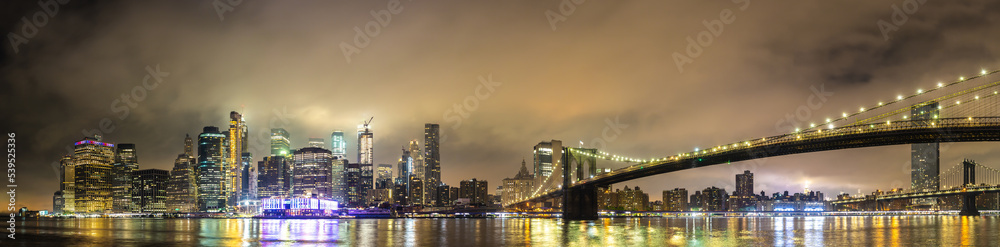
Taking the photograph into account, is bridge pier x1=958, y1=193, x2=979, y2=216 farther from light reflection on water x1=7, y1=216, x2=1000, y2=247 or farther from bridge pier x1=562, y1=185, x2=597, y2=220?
bridge pier x1=562, y1=185, x2=597, y2=220

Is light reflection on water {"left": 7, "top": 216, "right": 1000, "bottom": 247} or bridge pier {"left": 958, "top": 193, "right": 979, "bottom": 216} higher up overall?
light reflection on water {"left": 7, "top": 216, "right": 1000, "bottom": 247}

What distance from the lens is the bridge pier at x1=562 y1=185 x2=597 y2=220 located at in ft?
316

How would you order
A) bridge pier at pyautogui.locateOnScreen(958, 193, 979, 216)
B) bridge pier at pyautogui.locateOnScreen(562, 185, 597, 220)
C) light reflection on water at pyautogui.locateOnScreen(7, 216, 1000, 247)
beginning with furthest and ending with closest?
bridge pier at pyautogui.locateOnScreen(958, 193, 979, 216) → bridge pier at pyautogui.locateOnScreen(562, 185, 597, 220) → light reflection on water at pyautogui.locateOnScreen(7, 216, 1000, 247)

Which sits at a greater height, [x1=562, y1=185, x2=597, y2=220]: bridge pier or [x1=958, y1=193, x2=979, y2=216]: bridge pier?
[x1=562, y1=185, x2=597, y2=220]: bridge pier

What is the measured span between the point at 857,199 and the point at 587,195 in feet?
436

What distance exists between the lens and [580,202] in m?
97.6

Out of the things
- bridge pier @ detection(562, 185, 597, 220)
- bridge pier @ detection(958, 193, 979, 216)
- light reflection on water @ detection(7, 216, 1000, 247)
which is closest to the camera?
light reflection on water @ detection(7, 216, 1000, 247)

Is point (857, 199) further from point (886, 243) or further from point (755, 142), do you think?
point (886, 243)

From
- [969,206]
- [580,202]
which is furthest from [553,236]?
[969,206]

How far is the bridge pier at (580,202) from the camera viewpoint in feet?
316

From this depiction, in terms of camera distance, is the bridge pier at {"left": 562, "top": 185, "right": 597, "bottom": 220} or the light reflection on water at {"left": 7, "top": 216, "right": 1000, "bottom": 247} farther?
the bridge pier at {"left": 562, "top": 185, "right": 597, "bottom": 220}

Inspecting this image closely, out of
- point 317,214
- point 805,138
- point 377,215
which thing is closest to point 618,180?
point 805,138

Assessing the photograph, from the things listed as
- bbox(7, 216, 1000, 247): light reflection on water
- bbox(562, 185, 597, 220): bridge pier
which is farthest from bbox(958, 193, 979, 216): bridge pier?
bbox(562, 185, 597, 220): bridge pier

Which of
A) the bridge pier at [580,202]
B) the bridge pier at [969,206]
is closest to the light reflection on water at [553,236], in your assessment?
the bridge pier at [580,202]
